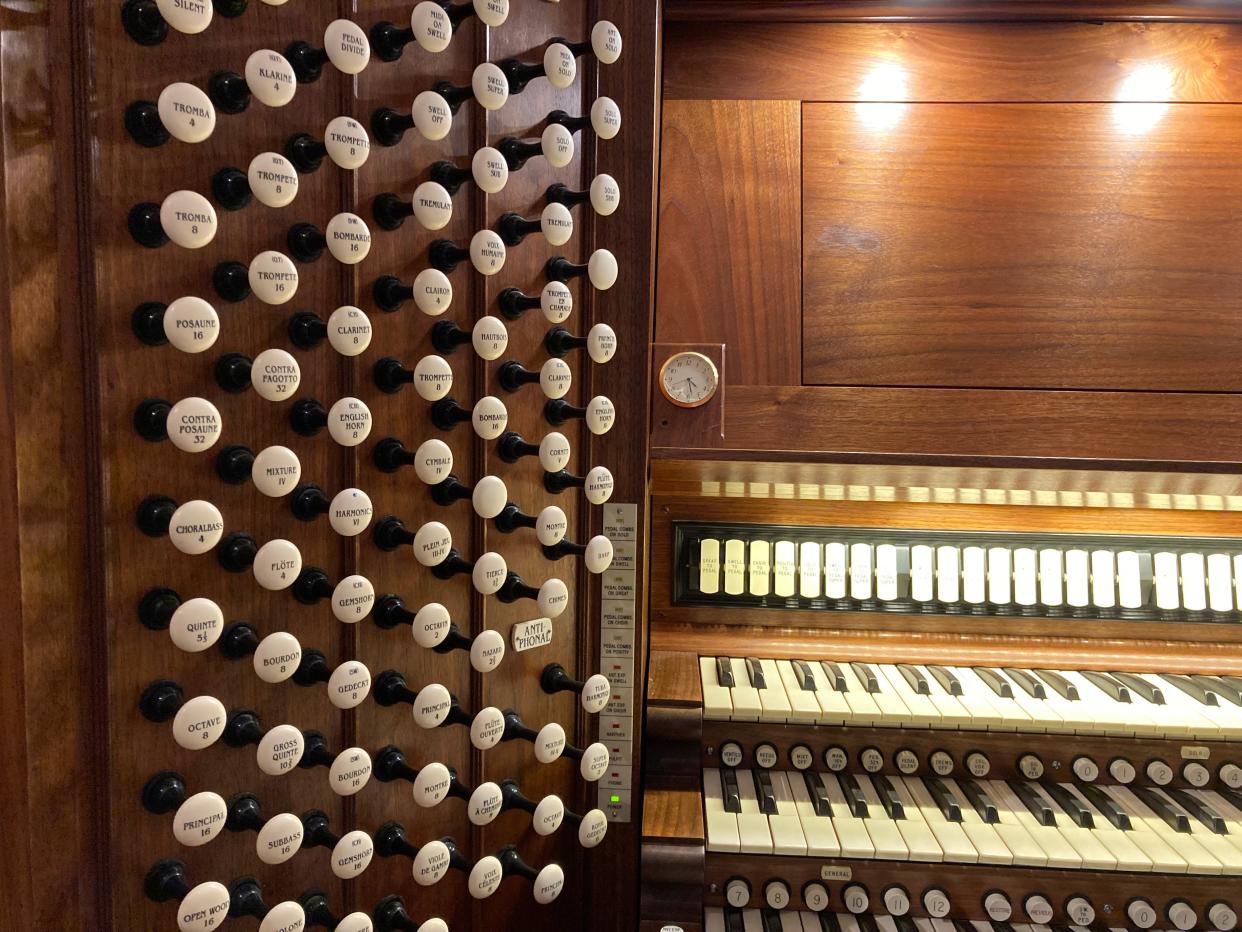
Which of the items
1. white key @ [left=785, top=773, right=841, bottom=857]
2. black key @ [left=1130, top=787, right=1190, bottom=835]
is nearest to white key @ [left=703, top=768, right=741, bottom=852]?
white key @ [left=785, top=773, right=841, bottom=857]

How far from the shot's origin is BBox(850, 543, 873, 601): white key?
1983 mm

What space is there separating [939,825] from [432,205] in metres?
1.35

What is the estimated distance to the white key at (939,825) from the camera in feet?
4.75

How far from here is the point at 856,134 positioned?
167cm

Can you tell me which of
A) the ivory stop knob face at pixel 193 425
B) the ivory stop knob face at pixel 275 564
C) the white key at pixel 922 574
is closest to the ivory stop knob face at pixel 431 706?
the ivory stop knob face at pixel 275 564

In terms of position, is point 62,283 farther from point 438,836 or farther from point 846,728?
point 846,728

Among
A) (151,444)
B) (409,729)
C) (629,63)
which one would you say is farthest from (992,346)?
(151,444)

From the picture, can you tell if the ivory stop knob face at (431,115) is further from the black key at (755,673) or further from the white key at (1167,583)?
the white key at (1167,583)

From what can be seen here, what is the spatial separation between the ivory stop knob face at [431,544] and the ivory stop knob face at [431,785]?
24cm

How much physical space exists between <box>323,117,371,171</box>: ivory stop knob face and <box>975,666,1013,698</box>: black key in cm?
152

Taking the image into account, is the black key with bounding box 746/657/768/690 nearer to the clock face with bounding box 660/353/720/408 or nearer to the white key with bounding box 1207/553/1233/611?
the clock face with bounding box 660/353/720/408

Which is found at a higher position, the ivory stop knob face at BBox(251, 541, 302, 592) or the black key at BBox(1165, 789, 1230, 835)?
the ivory stop knob face at BBox(251, 541, 302, 592)

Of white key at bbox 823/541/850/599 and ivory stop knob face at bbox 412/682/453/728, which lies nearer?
ivory stop knob face at bbox 412/682/453/728

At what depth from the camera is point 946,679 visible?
1759 millimetres
